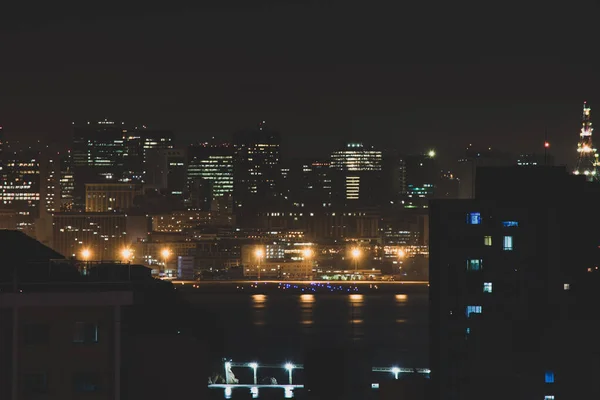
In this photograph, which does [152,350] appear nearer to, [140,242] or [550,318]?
[550,318]

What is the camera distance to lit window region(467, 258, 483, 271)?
12.5 m

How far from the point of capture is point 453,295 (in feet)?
40.7

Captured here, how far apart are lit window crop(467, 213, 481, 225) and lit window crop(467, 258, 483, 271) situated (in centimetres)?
40

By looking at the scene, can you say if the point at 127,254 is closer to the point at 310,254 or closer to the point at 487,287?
the point at 310,254

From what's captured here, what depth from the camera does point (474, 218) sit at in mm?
12844

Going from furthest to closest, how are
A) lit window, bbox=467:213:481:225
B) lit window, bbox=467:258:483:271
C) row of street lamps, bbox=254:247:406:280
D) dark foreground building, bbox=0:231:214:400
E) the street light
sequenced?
row of street lamps, bbox=254:247:406:280 < the street light < lit window, bbox=467:213:481:225 < lit window, bbox=467:258:483:271 < dark foreground building, bbox=0:231:214:400

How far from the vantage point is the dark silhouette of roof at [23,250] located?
12.5 feet

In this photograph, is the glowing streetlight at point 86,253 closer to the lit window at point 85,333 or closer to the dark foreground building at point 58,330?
the dark foreground building at point 58,330

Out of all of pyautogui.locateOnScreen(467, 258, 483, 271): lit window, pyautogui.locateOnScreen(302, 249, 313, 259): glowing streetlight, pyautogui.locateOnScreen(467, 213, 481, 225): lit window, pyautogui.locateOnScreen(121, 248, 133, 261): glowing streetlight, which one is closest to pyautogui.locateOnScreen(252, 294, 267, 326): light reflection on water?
pyautogui.locateOnScreen(121, 248, 133, 261): glowing streetlight

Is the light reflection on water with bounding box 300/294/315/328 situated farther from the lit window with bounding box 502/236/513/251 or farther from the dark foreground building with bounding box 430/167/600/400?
the lit window with bounding box 502/236/513/251

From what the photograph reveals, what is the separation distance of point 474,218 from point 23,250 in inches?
362

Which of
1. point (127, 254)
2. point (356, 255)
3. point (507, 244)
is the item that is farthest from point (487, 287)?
point (356, 255)

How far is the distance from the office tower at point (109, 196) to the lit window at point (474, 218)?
4980 cm

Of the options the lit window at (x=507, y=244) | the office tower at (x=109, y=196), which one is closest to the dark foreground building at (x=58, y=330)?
the lit window at (x=507, y=244)
